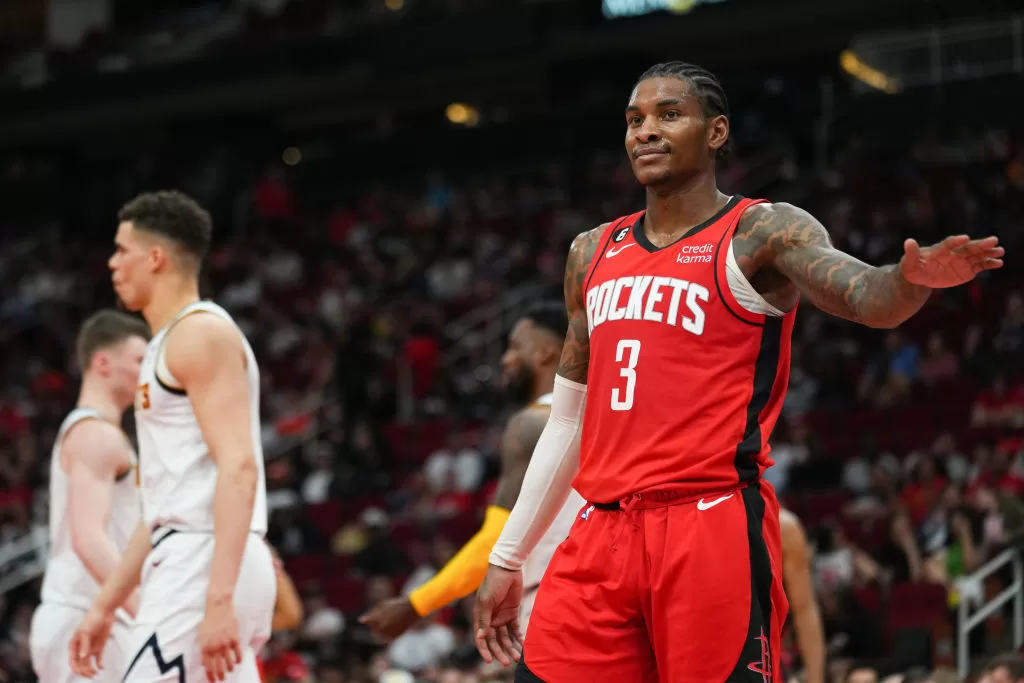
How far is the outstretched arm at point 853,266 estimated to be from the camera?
2.88m

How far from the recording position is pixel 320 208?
24031 mm

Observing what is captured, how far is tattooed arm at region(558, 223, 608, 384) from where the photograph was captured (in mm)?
3914

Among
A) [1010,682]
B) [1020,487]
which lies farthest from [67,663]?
[1020,487]

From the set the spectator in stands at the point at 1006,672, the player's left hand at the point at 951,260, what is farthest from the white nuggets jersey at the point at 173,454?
the spectator in stands at the point at 1006,672

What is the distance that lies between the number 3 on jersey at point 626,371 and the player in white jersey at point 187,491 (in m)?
1.39

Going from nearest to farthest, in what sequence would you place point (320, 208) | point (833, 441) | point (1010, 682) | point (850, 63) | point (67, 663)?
point (67, 663)
point (1010, 682)
point (833, 441)
point (850, 63)
point (320, 208)

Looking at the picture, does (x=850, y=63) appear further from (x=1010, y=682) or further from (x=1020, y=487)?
(x=1010, y=682)

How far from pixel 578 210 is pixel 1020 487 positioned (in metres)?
9.40

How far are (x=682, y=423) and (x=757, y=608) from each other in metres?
0.50

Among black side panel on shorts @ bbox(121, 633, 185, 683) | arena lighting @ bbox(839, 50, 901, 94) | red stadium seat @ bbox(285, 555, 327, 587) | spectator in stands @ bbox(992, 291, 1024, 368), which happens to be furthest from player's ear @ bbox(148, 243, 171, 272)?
arena lighting @ bbox(839, 50, 901, 94)

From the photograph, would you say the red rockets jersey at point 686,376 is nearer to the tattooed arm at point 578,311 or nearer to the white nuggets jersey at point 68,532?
the tattooed arm at point 578,311

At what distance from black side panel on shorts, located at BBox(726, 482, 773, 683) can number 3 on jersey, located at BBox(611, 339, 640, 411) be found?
0.38 m

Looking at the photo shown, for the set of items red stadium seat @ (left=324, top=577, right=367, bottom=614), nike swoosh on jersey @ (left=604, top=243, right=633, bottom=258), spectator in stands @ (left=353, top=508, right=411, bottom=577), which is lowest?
red stadium seat @ (left=324, top=577, right=367, bottom=614)

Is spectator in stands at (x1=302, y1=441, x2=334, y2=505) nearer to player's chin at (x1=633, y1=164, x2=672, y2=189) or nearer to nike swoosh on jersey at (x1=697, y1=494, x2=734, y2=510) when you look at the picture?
player's chin at (x1=633, y1=164, x2=672, y2=189)
